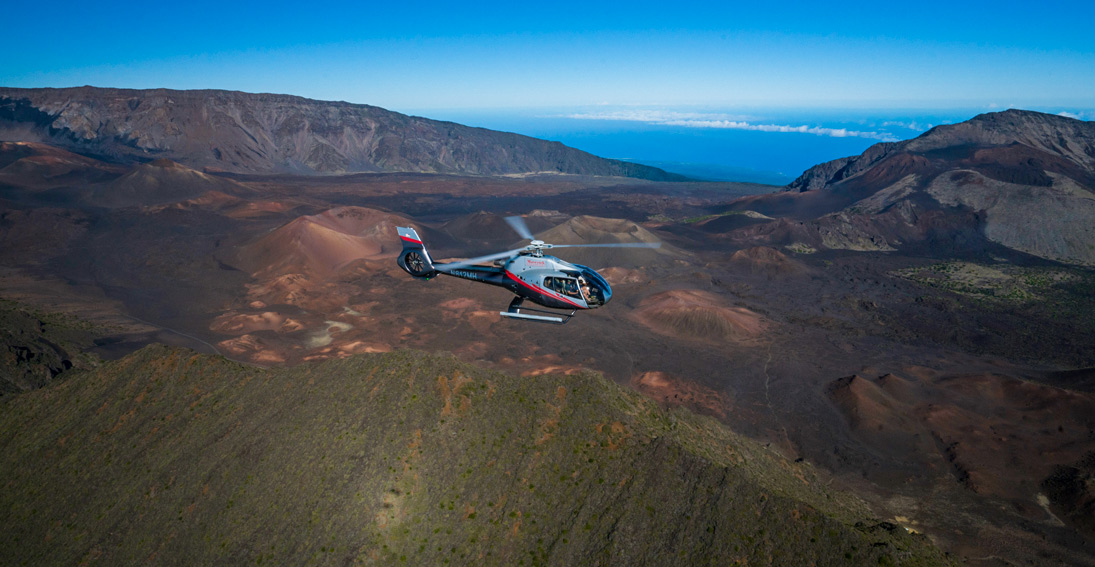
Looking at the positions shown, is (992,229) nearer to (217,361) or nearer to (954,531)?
(954,531)

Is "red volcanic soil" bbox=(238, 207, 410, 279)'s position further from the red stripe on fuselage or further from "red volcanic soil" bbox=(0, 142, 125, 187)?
"red volcanic soil" bbox=(0, 142, 125, 187)

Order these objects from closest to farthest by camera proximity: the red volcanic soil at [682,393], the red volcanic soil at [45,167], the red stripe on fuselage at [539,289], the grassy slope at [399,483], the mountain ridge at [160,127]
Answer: the grassy slope at [399,483], the red stripe on fuselage at [539,289], the red volcanic soil at [682,393], the red volcanic soil at [45,167], the mountain ridge at [160,127]

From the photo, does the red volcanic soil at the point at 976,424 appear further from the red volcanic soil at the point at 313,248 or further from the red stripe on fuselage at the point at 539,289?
the red volcanic soil at the point at 313,248

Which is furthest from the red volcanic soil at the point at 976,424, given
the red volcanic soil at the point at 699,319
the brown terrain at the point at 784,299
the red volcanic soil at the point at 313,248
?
the red volcanic soil at the point at 313,248

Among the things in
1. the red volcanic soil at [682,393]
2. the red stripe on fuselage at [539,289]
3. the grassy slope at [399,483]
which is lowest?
the red volcanic soil at [682,393]

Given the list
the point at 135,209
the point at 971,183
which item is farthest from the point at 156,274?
the point at 971,183

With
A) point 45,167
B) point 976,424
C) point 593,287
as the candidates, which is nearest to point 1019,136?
point 976,424

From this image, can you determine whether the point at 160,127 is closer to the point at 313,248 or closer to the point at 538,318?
the point at 313,248

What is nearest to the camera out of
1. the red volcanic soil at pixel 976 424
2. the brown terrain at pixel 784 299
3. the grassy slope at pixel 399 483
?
the grassy slope at pixel 399 483
